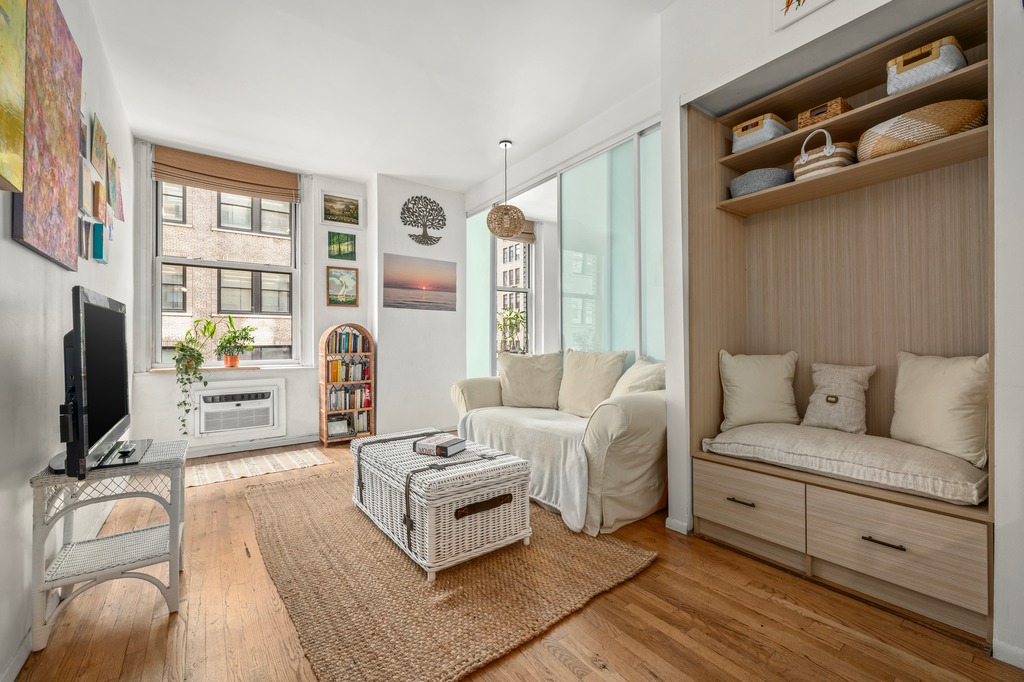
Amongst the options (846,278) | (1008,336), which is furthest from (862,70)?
(1008,336)

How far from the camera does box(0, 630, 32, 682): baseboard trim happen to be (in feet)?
4.45

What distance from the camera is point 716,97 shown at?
234cm

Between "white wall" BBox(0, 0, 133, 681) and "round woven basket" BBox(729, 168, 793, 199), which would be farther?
"round woven basket" BBox(729, 168, 793, 199)

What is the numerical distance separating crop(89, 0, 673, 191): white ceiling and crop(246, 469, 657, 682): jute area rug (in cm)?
268

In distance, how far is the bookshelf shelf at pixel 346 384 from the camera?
4.52m

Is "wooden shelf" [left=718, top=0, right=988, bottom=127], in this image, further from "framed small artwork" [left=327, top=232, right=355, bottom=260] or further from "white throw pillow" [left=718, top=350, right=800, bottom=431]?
"framed small artwork" [left=327, top=232, right=355, bottom=260]

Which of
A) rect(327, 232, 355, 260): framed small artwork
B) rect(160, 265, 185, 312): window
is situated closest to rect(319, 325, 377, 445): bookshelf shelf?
rect(327, 232, 355, 260): framed small artwork

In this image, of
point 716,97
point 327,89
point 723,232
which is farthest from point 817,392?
point 327,89

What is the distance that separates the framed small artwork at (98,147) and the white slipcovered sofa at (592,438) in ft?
8.32

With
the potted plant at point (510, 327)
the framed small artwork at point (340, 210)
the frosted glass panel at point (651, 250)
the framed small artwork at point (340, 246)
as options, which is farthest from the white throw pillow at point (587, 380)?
the framed small artwork at point (340, 210)

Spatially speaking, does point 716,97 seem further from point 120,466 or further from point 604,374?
point 120,466

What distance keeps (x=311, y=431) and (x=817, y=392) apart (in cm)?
425

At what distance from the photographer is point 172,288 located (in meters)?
4.23

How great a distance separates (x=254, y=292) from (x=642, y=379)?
12.3 feet
